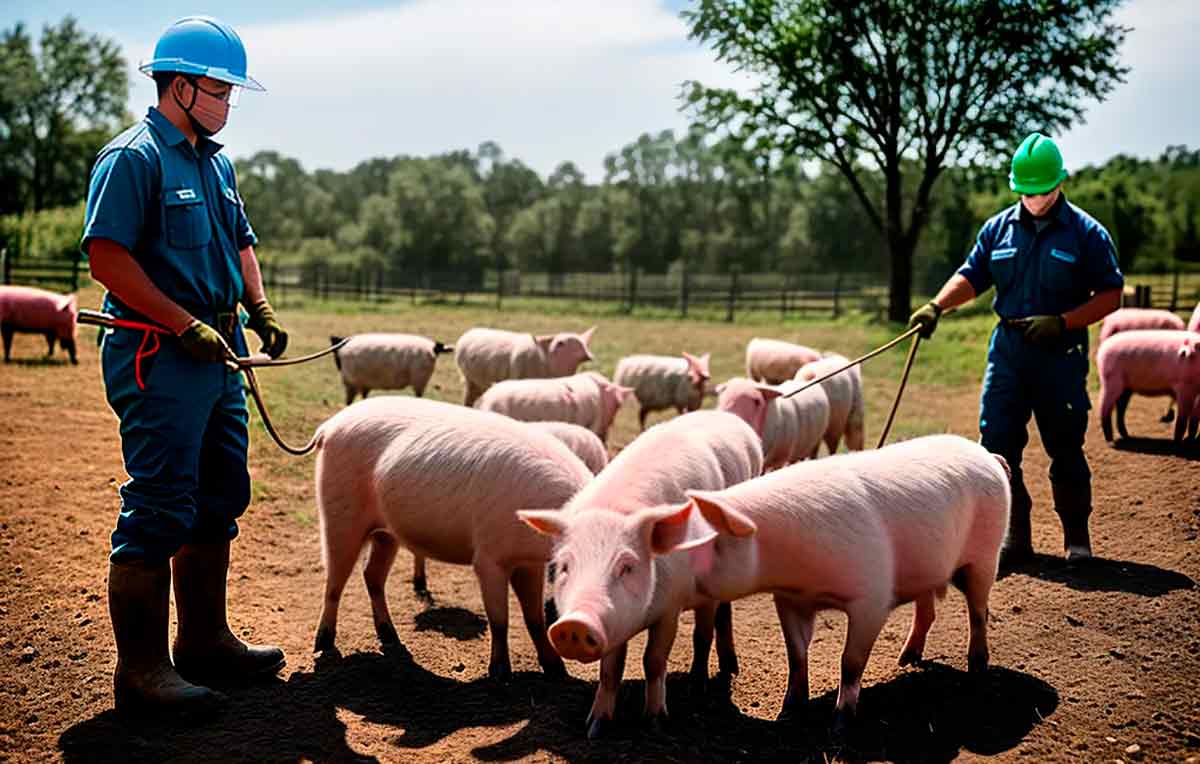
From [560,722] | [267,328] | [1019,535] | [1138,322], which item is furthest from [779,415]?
[1138,322]

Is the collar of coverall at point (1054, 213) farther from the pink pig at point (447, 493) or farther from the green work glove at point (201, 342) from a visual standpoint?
the green work glove at point (201, 342)

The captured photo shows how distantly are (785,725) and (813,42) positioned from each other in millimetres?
25229

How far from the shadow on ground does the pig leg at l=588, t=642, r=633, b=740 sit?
0.24 ft

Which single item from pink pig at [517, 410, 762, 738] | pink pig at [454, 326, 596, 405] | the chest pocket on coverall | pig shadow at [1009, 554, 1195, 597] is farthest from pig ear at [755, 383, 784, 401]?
pink pig at [454, 326, 596, 405]

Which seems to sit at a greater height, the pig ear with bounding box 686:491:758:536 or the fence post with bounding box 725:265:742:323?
the fence post with bounding box 725:265:742:323

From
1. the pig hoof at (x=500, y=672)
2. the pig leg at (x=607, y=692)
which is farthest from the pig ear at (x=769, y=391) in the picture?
the pig leg at (x=607, y=692)

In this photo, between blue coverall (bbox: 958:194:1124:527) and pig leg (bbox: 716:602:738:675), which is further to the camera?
blue coverall (bbox: 958:194:1124:527)

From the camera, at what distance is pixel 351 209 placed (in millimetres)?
115875

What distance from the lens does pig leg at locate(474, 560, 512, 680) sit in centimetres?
480

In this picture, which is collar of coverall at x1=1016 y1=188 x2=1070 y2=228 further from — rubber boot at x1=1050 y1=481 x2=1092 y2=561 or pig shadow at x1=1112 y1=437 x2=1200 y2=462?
pig shadow at x1=1112 y1=437 x2=1200 y2=462

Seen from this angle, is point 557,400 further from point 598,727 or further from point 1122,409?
point 1122,409

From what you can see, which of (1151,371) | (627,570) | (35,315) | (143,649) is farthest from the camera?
(35,315)

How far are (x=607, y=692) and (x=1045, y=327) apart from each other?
3.67 m

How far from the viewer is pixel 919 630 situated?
4.97 m
